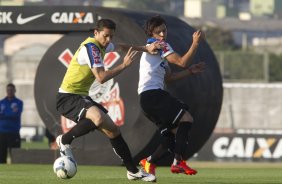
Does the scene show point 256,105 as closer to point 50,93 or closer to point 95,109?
point 50,93

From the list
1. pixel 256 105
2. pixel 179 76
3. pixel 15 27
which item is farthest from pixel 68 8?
pixel 256 105

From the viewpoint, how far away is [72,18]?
23.7 meters

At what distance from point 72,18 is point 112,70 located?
30.5 feet

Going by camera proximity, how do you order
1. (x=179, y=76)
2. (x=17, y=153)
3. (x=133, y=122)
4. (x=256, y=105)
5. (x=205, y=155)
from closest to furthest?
(x=179, y=76) < (x=133, y=122) < (x=17, y=153) < (x=205, y=155) < (x=256, y=105)

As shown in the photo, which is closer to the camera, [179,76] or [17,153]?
[179,76]

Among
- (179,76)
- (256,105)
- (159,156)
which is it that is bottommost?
(256,105)

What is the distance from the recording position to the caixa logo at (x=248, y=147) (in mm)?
32781

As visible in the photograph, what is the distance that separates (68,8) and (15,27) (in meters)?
1.16

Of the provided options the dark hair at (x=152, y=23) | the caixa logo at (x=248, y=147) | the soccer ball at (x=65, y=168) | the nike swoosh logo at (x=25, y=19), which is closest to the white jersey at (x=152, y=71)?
the dark hair at (x=152, y=23)

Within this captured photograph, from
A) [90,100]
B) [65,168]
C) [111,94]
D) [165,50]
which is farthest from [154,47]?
[111,94]

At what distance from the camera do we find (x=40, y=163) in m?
24.0

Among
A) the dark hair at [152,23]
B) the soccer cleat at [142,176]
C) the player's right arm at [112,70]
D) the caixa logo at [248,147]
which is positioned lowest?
the caixa logo at [248,147]

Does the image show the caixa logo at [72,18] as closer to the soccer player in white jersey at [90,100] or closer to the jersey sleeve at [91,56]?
the soccer player in white jersey at [90,100]

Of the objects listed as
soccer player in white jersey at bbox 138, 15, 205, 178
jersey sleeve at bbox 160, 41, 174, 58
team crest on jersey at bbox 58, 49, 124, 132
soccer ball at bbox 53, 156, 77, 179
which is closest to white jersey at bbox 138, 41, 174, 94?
soccer player in white jersey at bbox 138, 15, 205, 178
